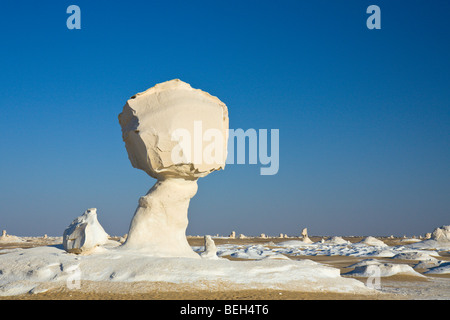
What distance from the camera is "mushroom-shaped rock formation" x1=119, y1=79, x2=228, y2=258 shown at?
39.7 feet

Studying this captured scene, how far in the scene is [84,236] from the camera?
10922 millimetres

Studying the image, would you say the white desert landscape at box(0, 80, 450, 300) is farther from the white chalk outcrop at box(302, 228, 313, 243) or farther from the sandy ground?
the white chalk outcrop at box(302, 228, 313, 243)

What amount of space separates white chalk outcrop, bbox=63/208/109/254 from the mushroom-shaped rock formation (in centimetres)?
118

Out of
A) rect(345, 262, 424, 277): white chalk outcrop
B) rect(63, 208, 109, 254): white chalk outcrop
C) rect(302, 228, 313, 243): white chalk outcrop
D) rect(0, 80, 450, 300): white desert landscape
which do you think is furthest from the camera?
rect(302, 228, 313, 243): white chalk outcrop

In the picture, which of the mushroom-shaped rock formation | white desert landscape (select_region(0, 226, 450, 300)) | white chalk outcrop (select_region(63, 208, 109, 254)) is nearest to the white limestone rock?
white desert landscape (select_region(0, 226, 450, 300))

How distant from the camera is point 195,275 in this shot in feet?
31.4

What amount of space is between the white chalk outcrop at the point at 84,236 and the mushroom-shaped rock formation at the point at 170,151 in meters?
1.18

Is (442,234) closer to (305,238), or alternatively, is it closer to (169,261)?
(305,238)

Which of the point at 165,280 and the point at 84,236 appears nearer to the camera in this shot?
the point at 165,280

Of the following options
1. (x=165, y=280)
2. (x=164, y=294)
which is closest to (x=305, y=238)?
(x=165, y=280)

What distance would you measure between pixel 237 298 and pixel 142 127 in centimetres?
570

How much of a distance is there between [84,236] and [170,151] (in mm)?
3084

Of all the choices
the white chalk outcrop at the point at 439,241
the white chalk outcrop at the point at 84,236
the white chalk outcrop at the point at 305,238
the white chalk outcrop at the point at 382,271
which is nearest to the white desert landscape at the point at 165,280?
the white chalk outcrop at the point at 84,236

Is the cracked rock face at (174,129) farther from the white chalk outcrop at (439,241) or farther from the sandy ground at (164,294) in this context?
the white chalk outcrop at (439,241)
